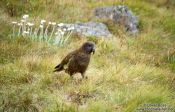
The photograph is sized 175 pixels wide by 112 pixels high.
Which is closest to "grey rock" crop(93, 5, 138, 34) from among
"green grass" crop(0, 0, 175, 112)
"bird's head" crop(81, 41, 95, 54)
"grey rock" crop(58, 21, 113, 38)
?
"green grass" crop(0, 0, 175, 112)

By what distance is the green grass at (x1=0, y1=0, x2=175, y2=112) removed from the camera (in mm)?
7160

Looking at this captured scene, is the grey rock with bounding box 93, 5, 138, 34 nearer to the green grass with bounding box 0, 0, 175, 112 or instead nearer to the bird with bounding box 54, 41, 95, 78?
the green grass with bounding box 0, 0, 175, 112

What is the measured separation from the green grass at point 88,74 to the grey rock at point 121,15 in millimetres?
518

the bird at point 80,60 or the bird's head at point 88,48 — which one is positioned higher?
the bird's head at point 88,48

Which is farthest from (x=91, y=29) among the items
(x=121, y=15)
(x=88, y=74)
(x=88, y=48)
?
(x=88, y=48)

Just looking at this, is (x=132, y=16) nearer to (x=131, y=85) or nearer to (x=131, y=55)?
(x=131, y=55)

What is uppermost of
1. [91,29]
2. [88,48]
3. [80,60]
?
[88,48]

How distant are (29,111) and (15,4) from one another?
21.3 feet

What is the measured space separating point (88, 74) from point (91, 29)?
3.55 meters

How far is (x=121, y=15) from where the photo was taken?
1353 cm

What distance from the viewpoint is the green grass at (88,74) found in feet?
23.5

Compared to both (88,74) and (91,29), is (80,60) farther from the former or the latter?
(91,29)

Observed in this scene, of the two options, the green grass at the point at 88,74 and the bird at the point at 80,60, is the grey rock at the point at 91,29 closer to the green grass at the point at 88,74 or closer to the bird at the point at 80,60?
the green grass at the point at 88,74

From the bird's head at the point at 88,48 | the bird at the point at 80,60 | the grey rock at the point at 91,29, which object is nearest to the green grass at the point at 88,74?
the bird at the point at 80,60
